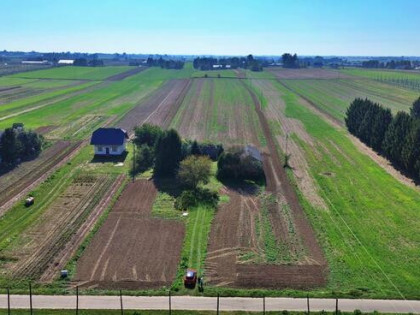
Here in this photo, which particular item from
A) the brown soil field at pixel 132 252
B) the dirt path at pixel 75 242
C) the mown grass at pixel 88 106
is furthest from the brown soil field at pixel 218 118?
the brown soil field at pixel 132 252

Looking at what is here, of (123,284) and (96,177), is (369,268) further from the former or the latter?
(96,177)

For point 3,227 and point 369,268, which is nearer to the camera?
point 369,268

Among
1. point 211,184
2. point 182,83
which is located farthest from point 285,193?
point 182,83

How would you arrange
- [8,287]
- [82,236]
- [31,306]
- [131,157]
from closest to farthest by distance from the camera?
[31,306], [8,287], [82,236], [131,157]

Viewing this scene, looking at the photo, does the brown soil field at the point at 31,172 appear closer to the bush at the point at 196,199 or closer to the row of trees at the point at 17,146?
the row of trees at the point at 17,146

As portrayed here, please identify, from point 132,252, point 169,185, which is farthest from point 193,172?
point 132,252

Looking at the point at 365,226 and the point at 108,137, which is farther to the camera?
the point at 108,137

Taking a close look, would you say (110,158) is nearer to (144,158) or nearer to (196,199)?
(144,158)
